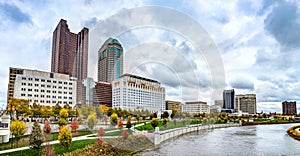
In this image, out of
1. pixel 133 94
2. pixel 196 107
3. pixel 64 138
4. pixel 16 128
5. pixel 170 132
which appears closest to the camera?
pixel 64 138

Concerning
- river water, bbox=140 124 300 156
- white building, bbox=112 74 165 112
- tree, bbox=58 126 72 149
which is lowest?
river water, bbox=140 124 300 156

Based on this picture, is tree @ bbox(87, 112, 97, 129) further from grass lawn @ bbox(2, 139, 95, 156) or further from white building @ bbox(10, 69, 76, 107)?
white building @ bbox(10, 69, 76, 107)

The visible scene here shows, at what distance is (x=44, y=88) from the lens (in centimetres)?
6131

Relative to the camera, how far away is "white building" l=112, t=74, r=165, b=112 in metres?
71.2

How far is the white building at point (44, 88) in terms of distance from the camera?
192ft

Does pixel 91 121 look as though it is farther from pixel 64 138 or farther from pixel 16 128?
pixel 64 138

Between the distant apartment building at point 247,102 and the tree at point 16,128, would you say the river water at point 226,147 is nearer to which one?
the tree at point 16,128

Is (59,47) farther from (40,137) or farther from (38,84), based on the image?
(40,137)

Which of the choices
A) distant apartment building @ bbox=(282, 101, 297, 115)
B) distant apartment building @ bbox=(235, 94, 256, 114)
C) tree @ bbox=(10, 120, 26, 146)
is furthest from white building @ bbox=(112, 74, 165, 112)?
distant apartment building @ bbox=(282, 101, 297, 115)

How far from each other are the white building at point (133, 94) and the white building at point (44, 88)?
12468 millimetres

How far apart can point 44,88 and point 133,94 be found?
2457 cm

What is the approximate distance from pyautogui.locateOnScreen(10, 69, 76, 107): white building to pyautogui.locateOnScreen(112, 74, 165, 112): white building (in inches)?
491

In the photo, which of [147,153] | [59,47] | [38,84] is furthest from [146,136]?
[59,47]

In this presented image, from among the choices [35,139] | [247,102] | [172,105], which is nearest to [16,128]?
[35,139]
